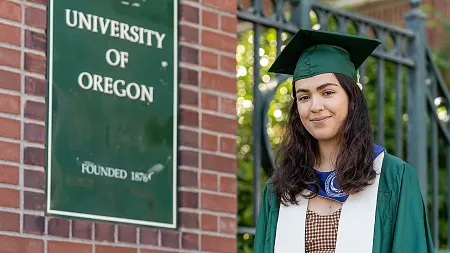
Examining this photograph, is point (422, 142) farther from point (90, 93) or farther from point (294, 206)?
point (294, 206)

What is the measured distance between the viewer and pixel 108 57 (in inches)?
234

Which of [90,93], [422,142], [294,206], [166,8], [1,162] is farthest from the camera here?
[422,142]

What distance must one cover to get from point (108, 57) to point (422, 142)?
2.73 meters

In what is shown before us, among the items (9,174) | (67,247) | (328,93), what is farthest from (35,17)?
(328,93)

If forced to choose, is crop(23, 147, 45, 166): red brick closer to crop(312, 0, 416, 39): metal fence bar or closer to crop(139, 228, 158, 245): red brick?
crop(139, 228, 158, 245): red brick

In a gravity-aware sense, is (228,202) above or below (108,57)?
below

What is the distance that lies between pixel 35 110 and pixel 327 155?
154 cm

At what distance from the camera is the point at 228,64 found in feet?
21.3

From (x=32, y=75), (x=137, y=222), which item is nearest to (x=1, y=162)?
(x=32, y=75)

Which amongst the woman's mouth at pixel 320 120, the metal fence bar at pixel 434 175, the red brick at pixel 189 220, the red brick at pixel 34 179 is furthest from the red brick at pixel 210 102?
the metal fence bar at pixel 434 175

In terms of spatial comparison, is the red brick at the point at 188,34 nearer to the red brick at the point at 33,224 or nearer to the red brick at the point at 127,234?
the red brick at the point at 127,234

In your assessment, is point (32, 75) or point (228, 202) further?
point (228, 202)

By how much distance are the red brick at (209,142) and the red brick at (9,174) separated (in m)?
1.15

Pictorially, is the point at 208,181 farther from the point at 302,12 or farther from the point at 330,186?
the point at 330,186
